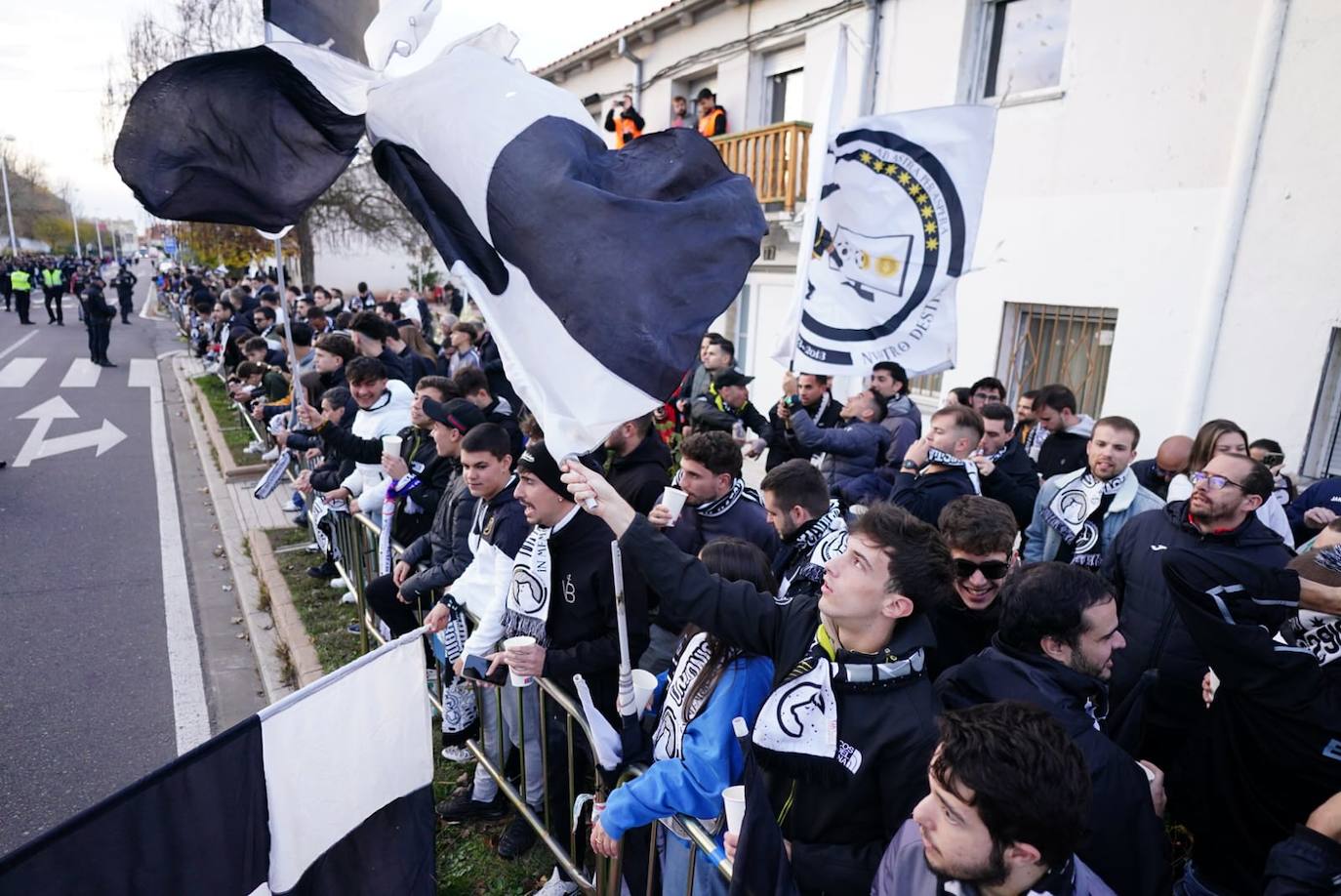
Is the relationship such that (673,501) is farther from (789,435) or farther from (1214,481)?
(789,435)

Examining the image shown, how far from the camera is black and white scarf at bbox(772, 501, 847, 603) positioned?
10.5 feet

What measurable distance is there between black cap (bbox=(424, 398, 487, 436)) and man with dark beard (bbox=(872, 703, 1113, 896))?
10.9 feet

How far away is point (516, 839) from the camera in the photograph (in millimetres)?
3553

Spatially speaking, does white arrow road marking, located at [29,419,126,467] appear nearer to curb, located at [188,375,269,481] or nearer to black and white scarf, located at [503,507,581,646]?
curb, located at [188,375,269,481]

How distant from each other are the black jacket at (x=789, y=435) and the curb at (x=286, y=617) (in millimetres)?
3822

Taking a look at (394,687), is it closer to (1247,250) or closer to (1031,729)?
(1031,729)

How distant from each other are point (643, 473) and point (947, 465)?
1.65 metres

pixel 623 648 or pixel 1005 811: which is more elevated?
pixel 1005 811

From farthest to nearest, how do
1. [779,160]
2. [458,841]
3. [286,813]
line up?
1. [779,160]
2. [458,841]
3. [286,813]

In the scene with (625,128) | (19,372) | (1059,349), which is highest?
(625,128)

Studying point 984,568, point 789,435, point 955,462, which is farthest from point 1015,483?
point 789,435

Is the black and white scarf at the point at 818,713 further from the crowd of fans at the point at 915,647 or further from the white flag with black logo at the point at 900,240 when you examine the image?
the white flag with black logo at the point at 900,240

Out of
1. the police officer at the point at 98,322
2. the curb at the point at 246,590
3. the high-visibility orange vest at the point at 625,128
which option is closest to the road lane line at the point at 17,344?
the police officer at the point at 98,322

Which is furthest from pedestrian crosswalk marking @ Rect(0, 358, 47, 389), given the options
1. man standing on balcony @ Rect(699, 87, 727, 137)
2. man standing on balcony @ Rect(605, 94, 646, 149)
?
man standing on balcony @ Rect(699, 87, 727, 137)
